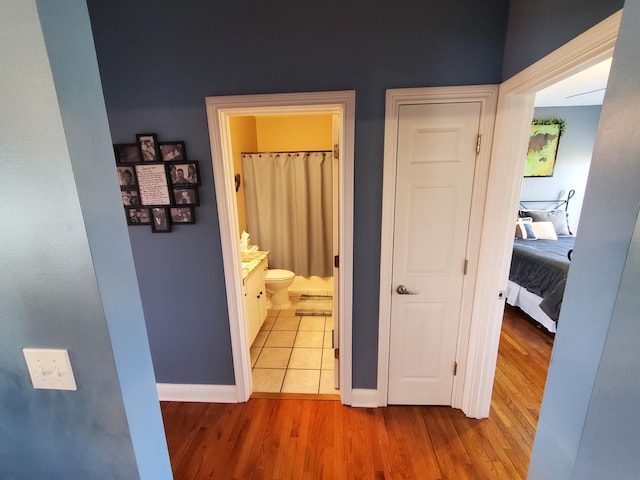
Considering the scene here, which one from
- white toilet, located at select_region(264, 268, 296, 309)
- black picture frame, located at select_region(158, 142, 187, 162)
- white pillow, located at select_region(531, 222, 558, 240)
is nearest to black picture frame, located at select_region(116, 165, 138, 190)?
black picture frame, located at select_region(158, 142, 187, 162)

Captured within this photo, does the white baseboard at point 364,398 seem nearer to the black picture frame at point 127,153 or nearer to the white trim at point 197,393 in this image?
the white trim at point 197,393

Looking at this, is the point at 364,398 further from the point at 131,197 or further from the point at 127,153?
the point at 127,153

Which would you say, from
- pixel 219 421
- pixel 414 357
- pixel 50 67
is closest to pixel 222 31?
pixel 50 67

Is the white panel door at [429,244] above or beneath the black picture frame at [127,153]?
beneath

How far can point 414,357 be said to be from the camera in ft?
6.03

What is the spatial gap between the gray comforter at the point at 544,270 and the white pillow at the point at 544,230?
21cm

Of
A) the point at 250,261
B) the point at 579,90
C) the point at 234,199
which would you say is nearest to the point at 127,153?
the point at 234,199

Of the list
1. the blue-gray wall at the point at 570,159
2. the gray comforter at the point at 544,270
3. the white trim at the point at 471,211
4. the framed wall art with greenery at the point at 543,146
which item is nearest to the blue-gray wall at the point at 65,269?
the white trim at the point at 471,211

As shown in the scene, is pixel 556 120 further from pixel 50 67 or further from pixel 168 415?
pixel 168 415

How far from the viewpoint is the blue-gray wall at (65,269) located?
542 millimetres

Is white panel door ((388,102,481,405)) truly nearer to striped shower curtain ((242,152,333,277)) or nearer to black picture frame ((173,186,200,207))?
black picture frame ((173,186,200,207))

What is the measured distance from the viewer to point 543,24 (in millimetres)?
1123

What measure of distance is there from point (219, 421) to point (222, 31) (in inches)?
94.7

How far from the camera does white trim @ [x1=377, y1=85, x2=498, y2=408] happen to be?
1.45 m
